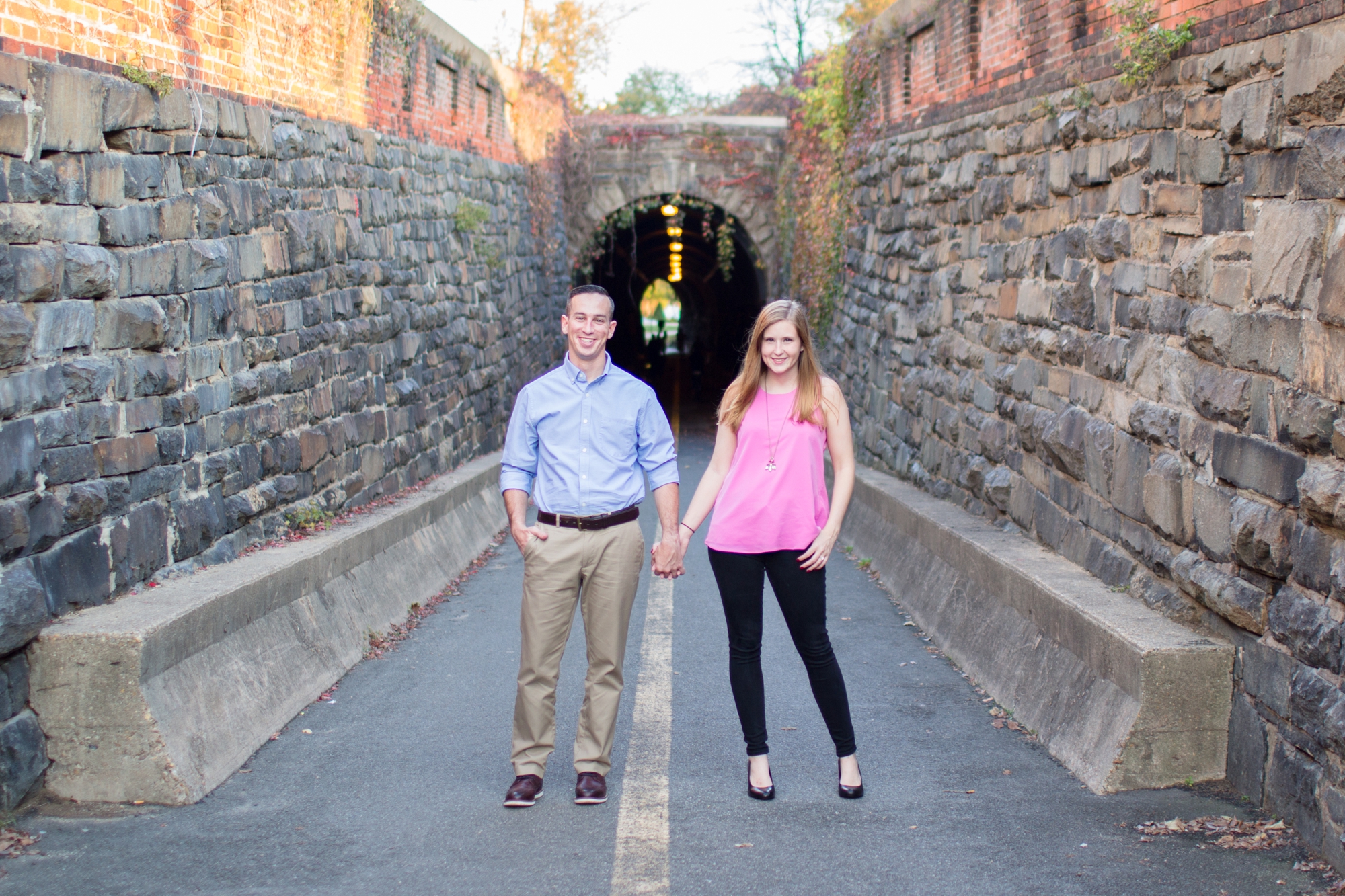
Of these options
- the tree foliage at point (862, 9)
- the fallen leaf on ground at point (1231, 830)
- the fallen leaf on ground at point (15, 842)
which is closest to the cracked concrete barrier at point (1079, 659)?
the fallen leaf on ground at point (1231, 830)

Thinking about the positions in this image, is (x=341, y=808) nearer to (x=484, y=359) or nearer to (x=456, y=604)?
(x=456, y=604)

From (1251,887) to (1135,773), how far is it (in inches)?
Answer: 33.0

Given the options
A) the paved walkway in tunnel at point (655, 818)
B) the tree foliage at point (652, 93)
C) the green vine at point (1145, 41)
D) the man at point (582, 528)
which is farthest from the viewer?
the tree foliage at point (652, 93)

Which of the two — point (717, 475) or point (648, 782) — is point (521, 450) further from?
point (648, 782)

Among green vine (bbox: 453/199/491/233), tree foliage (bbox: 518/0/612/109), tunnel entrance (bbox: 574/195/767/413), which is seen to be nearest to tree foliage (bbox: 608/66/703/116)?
tunnel entrance (bbox: 574/195/767/413)

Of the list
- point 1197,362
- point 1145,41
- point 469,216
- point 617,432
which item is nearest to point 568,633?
point 617,432

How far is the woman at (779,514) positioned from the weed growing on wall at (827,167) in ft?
24.1

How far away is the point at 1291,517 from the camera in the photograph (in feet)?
12.9

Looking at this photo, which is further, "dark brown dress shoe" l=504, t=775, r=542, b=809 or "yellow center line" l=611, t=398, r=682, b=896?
"dark brown dress shoe" l=504, t=775, r=542, b=809

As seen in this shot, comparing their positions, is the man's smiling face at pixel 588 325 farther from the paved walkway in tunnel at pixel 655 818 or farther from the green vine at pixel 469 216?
the green vine at pixel 469 216

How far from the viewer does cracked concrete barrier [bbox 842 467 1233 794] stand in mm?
4316

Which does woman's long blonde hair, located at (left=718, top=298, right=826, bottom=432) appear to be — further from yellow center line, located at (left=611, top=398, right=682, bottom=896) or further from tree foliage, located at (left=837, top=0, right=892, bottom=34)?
tree foliage, located at (left=837, top=0, right=892, bottom=34)

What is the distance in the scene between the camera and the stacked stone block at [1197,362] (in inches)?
149

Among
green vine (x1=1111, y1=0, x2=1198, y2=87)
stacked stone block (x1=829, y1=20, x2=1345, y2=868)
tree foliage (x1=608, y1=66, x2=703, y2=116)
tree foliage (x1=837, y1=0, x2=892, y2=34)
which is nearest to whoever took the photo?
stacked stone block (x1=829, y1=20, x2=1345, y2=868)
